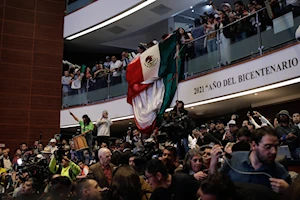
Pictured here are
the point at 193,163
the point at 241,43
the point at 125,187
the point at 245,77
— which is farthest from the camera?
the point at 245,77

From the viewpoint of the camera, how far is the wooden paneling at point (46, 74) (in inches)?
523

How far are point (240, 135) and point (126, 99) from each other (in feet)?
24.0

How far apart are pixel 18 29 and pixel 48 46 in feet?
3.69

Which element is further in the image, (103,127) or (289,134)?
(103,127)

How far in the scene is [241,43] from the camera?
748 cm

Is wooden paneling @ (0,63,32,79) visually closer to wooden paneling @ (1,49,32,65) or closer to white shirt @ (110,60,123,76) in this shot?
wooden paneling @ (1,49,32,65)

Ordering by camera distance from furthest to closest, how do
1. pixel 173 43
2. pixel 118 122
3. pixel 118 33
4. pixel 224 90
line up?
1. pixel 118 33
2. pixel 118 122
3. pixel 173 43
4. pixel 224 90

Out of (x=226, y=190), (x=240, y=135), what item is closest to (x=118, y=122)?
(x=240, y=135)

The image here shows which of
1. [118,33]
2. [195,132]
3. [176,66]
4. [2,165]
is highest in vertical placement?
[118,33]

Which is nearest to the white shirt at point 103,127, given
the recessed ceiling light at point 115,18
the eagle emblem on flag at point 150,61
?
the eagle emblem on flag at point 150,61

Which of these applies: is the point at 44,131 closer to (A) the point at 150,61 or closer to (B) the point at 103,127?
(B) the point at 103,127

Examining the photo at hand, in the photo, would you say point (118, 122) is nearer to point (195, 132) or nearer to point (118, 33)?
point (118, 33)

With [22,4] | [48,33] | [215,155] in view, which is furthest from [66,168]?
Answer: [22,4]

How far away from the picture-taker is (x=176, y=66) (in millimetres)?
8766
